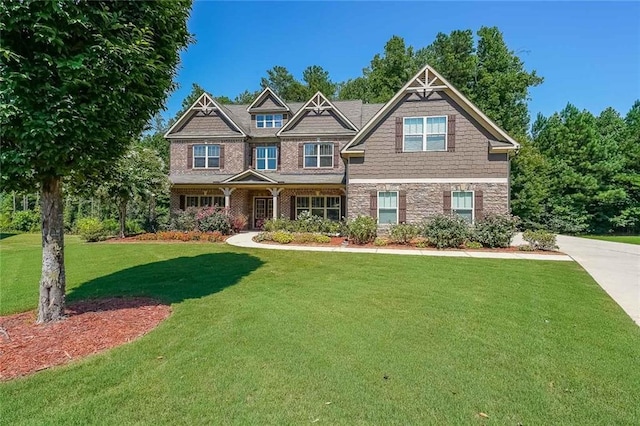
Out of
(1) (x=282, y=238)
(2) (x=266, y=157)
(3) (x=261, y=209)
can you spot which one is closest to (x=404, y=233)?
(1) (x=282, y=238)

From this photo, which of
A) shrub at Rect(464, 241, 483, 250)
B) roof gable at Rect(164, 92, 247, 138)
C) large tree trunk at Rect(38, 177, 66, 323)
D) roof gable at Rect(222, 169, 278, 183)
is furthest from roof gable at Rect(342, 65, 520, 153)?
large tree trunk at Rect(38, 177, 66, 323)

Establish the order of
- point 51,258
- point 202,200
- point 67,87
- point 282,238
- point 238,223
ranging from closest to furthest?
point 67,87
point 51,258
point 282,238
point 238,223
point 202,200

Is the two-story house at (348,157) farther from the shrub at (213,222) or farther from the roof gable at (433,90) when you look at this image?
the shrub at (213,222)

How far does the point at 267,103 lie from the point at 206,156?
554 centimetres

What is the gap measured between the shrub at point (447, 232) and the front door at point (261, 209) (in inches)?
484

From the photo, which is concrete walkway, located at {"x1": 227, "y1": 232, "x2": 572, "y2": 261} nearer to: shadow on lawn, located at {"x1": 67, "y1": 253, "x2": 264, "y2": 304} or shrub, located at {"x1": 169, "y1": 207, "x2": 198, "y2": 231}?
shadow on lawn, located at {"x1": 67, "y1": 253, "x2": 264, "y2": 304}

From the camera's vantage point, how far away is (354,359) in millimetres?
4141

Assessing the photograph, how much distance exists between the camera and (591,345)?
4625mm

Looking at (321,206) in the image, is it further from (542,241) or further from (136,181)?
(542,241)

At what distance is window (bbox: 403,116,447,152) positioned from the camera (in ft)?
54.1

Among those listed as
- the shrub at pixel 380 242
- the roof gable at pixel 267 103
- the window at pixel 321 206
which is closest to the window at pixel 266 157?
the roof gable at pixel 267 103

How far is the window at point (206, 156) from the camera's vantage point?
2298cm

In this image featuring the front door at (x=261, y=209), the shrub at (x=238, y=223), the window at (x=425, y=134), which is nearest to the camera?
the window at (x=425, y=134)

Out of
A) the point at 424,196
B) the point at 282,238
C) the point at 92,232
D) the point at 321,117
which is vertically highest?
the point at 321,117
